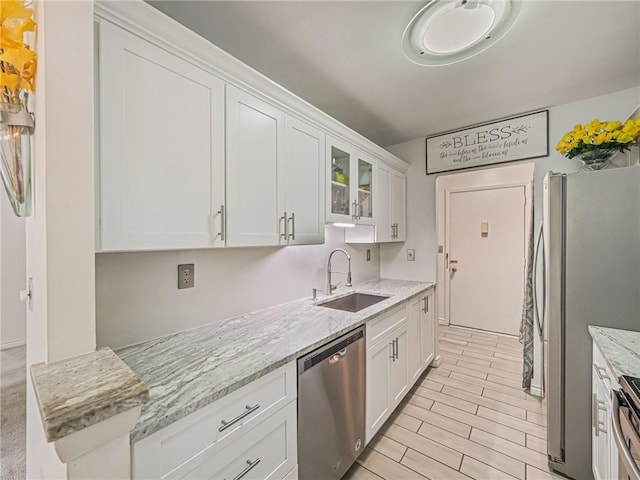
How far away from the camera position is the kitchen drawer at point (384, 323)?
5.72 ft

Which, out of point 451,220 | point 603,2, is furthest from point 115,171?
point 451,220

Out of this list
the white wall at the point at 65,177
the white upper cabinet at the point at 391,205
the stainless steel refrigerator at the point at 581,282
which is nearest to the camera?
the white wall at the point at 65,177

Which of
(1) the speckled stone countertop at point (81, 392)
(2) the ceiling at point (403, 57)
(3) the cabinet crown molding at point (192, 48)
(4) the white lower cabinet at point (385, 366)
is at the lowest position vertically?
(4) the white lower cabinet at point (385, 366)

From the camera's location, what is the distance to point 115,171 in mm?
949

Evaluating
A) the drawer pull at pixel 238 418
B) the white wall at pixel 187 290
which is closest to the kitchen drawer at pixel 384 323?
the white wall at pixel 187 290

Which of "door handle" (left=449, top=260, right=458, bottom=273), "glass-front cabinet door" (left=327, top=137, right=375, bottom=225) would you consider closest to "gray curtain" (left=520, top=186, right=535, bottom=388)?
"glass-front cabinet door" (left=327, top=137, right=375, bottom=225)

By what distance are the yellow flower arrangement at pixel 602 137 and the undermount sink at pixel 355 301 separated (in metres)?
1.72

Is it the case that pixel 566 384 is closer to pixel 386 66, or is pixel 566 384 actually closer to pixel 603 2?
pixel 603 2

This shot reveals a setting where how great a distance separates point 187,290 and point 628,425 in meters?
1.82

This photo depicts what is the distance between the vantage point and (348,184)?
2193 mm

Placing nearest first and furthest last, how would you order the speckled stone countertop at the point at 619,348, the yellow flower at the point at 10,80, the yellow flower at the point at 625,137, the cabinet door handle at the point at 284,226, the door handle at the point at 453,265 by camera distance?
1. the yellow flower at the point at 10,80
2. the speckled stone countertop at the point at 619,348
3. the cabinet door handle at the point at 284,226
4. the yellow flower at the point at 625,137
5. the door handle at the point at 453,265

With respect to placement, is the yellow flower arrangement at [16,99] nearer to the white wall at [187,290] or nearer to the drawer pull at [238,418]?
the white wall at [187,290]

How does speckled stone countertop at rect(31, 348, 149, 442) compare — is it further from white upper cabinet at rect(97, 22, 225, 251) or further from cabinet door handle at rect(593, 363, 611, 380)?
cabinet door handle at rect(593, 363, 611, 380)

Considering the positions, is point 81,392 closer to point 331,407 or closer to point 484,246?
point 331,407
